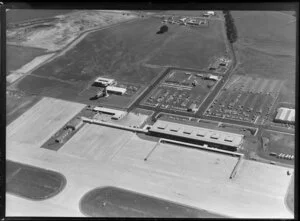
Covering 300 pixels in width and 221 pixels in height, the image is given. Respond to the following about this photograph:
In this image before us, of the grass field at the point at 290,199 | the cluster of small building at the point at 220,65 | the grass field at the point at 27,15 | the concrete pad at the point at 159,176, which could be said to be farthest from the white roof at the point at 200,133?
the grass field at the point at 27,15

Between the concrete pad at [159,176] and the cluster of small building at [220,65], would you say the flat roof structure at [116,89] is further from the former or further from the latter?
the cluster of small building at [220,65]

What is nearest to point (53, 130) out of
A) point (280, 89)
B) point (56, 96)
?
point (56, 96)

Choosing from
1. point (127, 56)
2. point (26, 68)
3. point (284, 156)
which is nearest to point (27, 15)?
point (26, 68)

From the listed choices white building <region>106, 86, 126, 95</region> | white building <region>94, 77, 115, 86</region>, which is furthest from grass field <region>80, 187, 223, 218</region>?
white building <region>94, 77, 115, 86</region>

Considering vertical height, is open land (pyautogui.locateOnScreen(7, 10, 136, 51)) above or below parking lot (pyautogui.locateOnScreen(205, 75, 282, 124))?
above

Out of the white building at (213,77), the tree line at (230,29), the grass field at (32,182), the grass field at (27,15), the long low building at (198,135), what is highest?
the tree line at (230,29)

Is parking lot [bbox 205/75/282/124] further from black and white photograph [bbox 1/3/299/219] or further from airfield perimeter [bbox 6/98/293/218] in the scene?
airfield perimeter [bbox 6/98/293/218]
